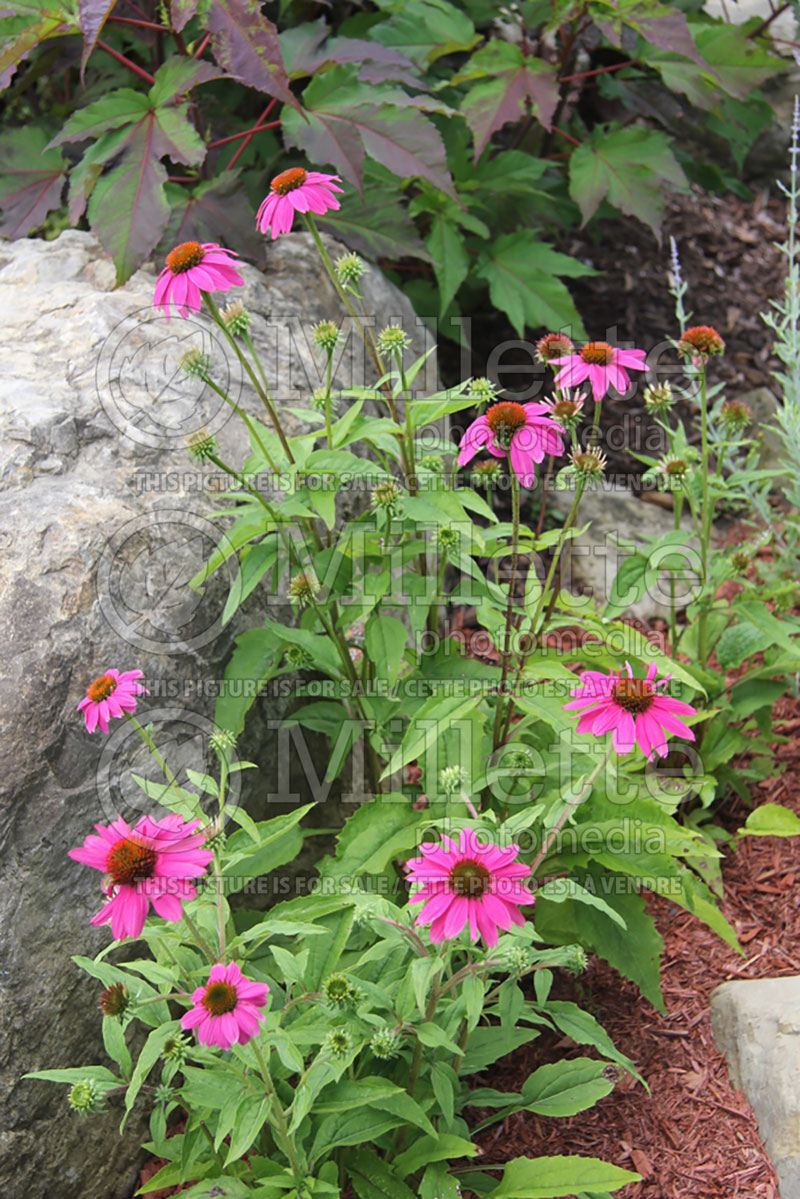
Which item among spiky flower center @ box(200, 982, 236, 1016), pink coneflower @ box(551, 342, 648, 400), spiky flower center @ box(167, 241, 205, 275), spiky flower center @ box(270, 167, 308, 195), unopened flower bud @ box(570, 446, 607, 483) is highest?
spiky flower center @ box(270, 167, 308, 195)

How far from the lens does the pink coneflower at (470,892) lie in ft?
4.82

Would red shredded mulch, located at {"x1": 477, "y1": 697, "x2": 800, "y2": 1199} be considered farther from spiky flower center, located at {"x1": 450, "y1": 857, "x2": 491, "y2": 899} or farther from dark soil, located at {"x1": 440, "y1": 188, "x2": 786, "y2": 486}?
dark soil, located at {"x1": 440, "y1": 188, "x2": 786, "y2": 486}

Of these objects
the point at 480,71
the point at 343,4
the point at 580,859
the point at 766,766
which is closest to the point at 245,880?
the point at 580,859

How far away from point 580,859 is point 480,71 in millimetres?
2490

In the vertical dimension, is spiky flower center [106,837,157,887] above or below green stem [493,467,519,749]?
above

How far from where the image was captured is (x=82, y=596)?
92.1 inches

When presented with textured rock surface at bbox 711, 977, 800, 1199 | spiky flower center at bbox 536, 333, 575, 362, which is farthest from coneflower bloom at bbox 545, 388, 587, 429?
textured rock surface at bbox 711, 977, 800, 1199

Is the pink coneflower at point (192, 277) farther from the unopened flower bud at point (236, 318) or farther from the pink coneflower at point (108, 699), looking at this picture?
the pink coneflower at point (108, 699)

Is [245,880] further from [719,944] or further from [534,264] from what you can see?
[534,264]

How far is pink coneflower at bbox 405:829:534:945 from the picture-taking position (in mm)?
1468

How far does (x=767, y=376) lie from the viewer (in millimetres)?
4668

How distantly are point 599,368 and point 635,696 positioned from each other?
0.74 metres

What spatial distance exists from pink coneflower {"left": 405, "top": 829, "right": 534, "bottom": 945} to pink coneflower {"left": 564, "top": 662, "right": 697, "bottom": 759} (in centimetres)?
25

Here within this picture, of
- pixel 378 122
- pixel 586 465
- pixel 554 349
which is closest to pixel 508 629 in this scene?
pixel 586 465
